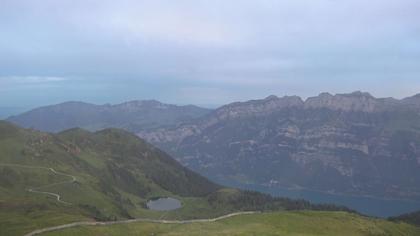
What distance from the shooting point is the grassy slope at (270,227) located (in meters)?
129

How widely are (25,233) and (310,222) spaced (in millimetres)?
80428

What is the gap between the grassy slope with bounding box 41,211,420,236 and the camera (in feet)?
422

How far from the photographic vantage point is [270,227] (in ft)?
473

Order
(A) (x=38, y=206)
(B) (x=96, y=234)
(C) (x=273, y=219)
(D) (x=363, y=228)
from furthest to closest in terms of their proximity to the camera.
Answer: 1. (A) (x=38, y=206)
2. (D) (x=363, y=228)
3. (C) (x=273, y=219)
4. (B) (x=96, y=234)

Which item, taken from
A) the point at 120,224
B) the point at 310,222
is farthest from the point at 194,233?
the point at 310,222

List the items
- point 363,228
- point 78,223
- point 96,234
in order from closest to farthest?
point 96,234
point 78,223
point 363,228

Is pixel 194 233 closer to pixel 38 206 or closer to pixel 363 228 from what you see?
pixel 363 228

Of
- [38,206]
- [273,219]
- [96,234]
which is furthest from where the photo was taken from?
[38,206]

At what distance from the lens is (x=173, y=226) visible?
138 m

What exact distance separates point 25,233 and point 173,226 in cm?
3506

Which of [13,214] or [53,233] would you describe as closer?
[53,233]

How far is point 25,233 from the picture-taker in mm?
124375

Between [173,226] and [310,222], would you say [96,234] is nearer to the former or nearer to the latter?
[173,226]

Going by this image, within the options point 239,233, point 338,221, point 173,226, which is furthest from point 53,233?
point 338,221
